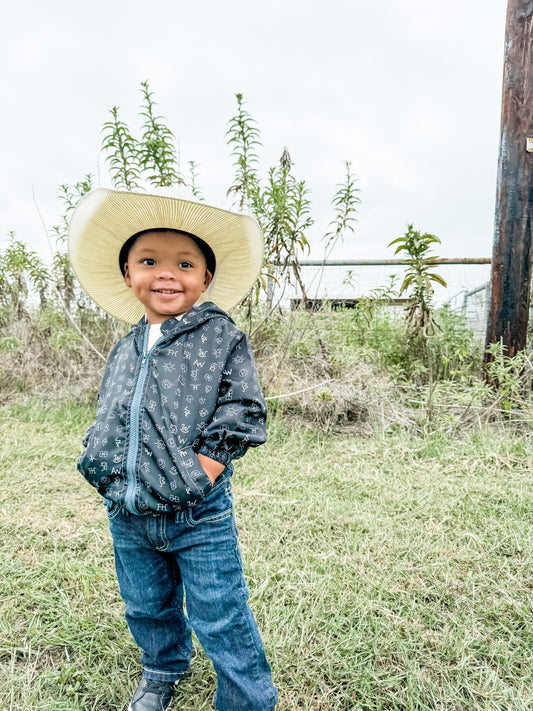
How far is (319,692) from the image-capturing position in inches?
58.5

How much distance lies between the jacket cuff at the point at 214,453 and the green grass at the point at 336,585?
30.4 inches

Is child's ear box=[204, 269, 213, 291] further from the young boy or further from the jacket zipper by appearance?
the jacket zipper

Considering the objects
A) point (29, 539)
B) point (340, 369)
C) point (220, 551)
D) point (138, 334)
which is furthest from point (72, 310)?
point (220, 551)

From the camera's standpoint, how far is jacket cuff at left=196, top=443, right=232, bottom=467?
4.17ft

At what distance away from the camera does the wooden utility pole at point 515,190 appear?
4066mm

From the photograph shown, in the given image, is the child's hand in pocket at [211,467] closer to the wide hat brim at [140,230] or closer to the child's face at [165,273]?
the child's face at [165,273]

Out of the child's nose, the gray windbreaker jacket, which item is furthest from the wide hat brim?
the gray windbreaker jacket

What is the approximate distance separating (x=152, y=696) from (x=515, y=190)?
4272 millimetres

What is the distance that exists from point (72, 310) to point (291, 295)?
2.36 metres

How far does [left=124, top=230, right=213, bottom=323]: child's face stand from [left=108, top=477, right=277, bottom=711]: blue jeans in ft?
1.73

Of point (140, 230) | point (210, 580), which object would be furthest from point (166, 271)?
point (210, 580)

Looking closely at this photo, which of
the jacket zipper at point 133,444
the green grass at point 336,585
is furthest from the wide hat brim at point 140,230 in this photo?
the green grass at point 336,585

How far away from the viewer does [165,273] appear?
1391 millimetres

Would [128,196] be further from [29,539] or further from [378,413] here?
[378,413]
